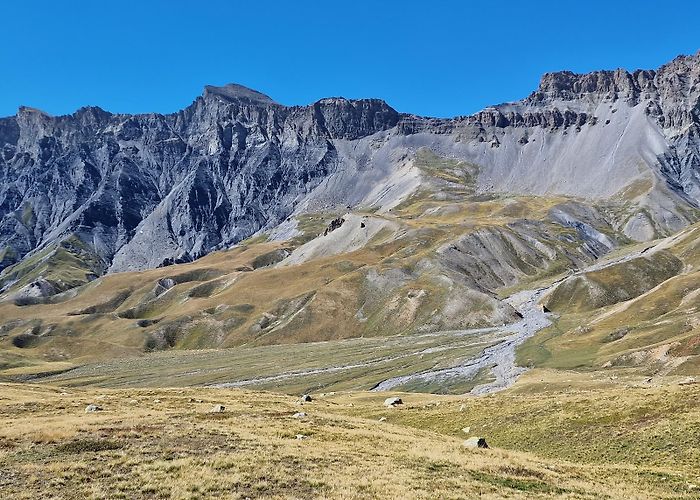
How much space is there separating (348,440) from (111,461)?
1650 cm

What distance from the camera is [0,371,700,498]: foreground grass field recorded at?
88.4 feet

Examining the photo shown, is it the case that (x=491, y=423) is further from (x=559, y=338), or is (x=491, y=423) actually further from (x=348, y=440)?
(x=559, y=338)

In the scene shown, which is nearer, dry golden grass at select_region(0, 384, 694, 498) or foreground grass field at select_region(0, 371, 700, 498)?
dry golden grass at select_region(0, 384, 694, 498)

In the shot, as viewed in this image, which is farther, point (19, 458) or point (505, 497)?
point (19, 458)

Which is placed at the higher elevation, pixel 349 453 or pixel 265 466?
pixel 265 466

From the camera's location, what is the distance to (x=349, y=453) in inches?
1383

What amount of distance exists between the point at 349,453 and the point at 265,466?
22.6ft

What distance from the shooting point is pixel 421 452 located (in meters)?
35.9

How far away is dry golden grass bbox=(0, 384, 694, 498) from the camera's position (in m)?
26.3

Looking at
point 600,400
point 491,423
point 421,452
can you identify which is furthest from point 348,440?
point 600,400

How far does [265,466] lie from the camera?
30.1 metres

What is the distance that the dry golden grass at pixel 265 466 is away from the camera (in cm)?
2631

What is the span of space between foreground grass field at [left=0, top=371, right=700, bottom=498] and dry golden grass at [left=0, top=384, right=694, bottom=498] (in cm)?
10

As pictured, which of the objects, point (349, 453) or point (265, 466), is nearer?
point (265, 466)
